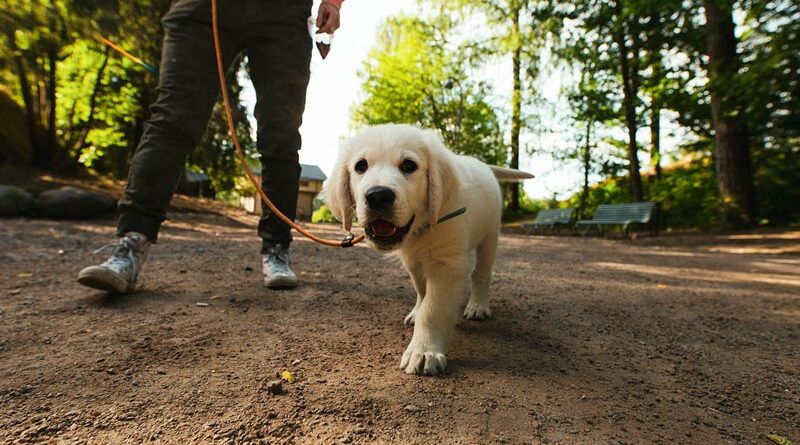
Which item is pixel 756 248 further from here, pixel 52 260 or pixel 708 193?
pixel 52 260

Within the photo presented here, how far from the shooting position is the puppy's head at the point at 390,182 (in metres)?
2.19

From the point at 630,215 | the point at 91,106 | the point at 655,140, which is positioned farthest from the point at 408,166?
the point at 655,140

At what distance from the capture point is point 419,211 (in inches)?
92.5

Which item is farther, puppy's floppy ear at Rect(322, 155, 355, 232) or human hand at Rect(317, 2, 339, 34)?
human hand at Rect(317, 2, 339, 34)

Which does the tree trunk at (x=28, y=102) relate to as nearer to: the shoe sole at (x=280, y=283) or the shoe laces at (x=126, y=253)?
the shoe laces at (x=126, y=253)

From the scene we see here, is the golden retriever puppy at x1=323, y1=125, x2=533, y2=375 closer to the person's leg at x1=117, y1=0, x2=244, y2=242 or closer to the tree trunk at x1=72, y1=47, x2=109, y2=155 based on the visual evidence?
the person's leg at x1=117, y1=0, x2=244, y2=242

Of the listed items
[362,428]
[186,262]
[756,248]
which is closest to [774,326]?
[362,428]

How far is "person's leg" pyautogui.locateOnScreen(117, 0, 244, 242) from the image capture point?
9.77ft

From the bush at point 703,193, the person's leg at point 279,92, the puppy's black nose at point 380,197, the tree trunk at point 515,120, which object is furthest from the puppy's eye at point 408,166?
the tree trunk at point 515,120

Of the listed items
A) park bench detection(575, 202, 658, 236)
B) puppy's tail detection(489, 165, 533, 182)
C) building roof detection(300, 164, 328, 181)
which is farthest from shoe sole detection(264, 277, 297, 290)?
building roof detection(300, 164, 328, 181)

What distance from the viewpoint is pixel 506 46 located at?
22688 millimetres

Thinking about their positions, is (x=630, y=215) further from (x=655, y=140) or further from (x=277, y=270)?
(x=277, y=270)

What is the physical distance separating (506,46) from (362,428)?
23.7m

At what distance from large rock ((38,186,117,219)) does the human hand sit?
25.2 ft
